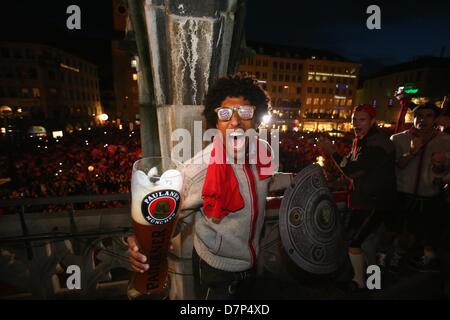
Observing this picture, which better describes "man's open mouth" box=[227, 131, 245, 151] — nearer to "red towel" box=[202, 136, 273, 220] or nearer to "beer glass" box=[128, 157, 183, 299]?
"red towel" box=[202, 136, 273, 220]

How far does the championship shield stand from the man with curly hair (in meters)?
0.40

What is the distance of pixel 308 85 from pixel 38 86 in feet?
191

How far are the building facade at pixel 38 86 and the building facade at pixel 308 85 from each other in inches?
1561

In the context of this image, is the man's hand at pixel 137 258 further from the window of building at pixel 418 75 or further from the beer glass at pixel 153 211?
the window of building at pixel 418 75

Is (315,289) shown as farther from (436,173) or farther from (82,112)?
(82,112)

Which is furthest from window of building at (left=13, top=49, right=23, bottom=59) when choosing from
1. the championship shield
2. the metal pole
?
the championship shield

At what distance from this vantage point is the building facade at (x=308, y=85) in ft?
207

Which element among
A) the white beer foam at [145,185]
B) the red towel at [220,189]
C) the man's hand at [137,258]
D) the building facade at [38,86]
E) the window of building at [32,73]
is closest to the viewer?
the white beer foam at [145,185]

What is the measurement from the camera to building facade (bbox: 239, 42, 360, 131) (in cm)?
6297

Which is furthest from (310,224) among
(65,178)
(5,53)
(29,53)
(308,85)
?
(308,85)

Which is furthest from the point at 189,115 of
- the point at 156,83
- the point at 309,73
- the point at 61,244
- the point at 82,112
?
the point at 309,73

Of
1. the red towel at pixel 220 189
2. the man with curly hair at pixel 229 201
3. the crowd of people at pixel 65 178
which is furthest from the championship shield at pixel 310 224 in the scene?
the crowd of people at pixel 65 178

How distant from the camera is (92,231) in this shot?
3.13 meters

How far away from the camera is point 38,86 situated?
154 feet
